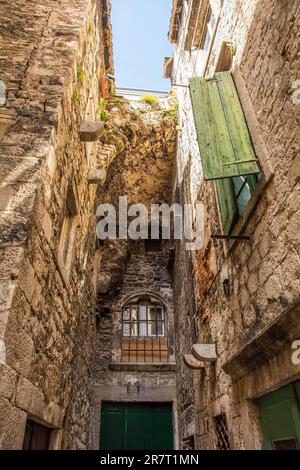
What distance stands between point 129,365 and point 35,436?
5520 mm

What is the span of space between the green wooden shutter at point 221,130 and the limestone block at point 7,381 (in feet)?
7.02

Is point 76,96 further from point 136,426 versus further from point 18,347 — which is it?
point 136,426

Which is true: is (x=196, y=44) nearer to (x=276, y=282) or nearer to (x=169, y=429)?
(x=276, y=282)

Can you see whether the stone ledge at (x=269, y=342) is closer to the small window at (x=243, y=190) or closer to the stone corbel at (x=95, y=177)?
the small window at (x=243, y=190)

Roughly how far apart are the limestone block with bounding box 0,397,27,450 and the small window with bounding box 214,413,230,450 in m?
2.37

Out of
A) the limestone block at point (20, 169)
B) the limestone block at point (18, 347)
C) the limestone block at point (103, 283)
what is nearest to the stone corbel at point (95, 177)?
the limestone block at point (20, 169)

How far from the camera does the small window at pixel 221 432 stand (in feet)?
11.6

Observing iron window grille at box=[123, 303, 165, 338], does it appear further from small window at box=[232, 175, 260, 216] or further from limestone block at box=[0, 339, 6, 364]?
limestone block at box=[0, 339, 6, 364]

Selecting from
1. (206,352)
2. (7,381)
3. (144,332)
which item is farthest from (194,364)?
(144,332)

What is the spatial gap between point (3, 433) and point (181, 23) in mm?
9550

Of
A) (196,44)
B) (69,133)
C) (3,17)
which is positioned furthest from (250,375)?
(196,44)

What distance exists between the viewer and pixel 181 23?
8.29 metres

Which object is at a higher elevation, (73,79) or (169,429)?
(73,79)

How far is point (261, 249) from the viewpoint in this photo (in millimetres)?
2666
